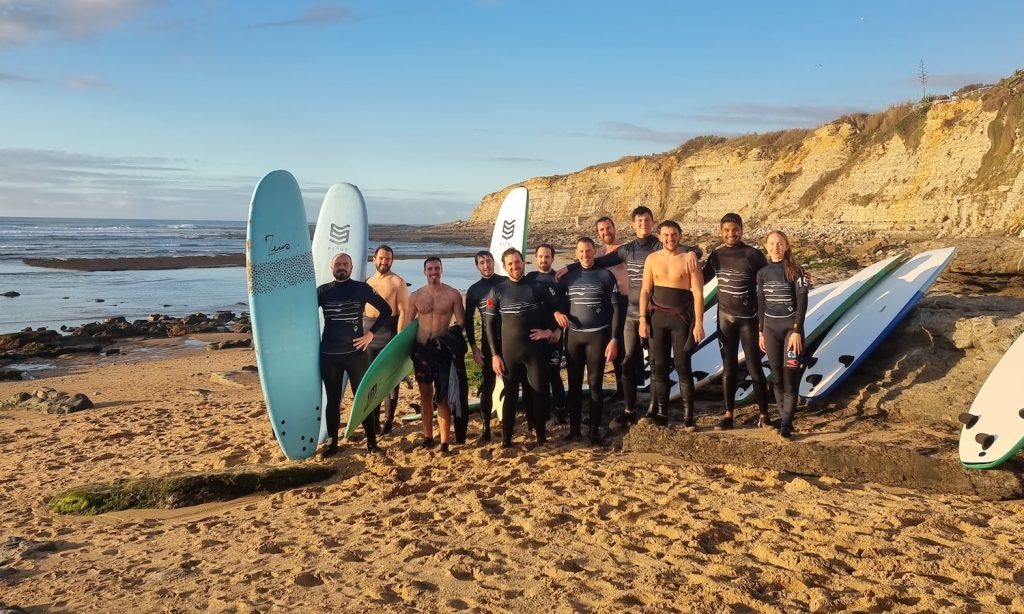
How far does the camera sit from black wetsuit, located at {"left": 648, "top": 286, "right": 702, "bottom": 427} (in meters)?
4.95

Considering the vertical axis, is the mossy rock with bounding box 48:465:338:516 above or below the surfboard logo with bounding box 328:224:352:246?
below

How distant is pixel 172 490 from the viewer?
4.64 m

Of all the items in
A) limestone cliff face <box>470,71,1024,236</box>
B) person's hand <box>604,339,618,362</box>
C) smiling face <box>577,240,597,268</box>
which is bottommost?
person's hand <box>604,339,618,362</box>

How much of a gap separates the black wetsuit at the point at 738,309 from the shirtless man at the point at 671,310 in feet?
0.70

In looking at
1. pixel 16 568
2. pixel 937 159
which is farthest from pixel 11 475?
pixel 937 159

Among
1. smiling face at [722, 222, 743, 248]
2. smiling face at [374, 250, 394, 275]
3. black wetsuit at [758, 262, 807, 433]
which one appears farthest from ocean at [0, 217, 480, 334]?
black wetsuit at [758, 262, 807, 433]

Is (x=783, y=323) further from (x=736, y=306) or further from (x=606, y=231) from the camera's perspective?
(x=606, y=231)

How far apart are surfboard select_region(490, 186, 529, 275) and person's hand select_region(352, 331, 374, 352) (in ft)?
8.51

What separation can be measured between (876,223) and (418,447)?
896 inches

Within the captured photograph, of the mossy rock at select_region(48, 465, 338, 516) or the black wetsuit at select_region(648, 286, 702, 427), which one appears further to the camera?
the black wetsuit at select_region(648, 286, 702, 427)

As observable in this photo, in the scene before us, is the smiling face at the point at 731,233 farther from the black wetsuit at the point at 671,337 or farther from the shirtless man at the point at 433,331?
the shirtless man at the point at 433,331

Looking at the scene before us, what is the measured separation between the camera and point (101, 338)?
12.8 metres

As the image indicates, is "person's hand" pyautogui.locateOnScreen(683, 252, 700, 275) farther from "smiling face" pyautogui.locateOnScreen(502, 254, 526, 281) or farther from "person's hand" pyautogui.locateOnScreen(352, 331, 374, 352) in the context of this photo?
"person's hand" pyautogui.locateOnScreen(352, 331, 374, 352)

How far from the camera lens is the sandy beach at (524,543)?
120 inches
